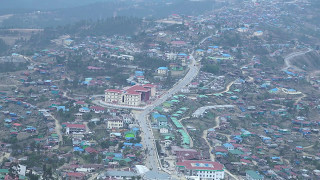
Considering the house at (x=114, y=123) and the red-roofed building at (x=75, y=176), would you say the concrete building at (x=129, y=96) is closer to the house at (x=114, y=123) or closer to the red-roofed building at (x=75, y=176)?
the house at (x=114, y=123)

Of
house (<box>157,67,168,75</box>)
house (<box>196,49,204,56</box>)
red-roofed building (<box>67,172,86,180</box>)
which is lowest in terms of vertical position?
red-roofed building (<box>67,172,86,180</box>)

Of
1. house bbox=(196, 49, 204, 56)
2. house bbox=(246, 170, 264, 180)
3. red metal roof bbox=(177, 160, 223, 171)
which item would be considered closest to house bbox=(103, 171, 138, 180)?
red metal roof bbox=(177, 160, 223, 171)

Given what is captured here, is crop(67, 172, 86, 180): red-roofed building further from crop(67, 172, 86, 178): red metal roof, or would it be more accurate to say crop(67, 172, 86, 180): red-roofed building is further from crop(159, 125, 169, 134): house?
crop(159, 125, 169, 134): house

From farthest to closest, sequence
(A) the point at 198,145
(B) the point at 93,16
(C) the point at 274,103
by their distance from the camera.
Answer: (B) the point at 93,16 → (C) the point at 274,103 → (A) the point at 198,145

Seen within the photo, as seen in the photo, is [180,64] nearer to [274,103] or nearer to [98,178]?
[274,103]

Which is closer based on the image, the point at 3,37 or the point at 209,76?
the point at 209,76

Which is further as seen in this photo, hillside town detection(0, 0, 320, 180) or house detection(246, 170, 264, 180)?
hillside town detection(0, 0, 320, 180)

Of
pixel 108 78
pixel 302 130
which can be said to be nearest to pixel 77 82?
pixel 108 78
